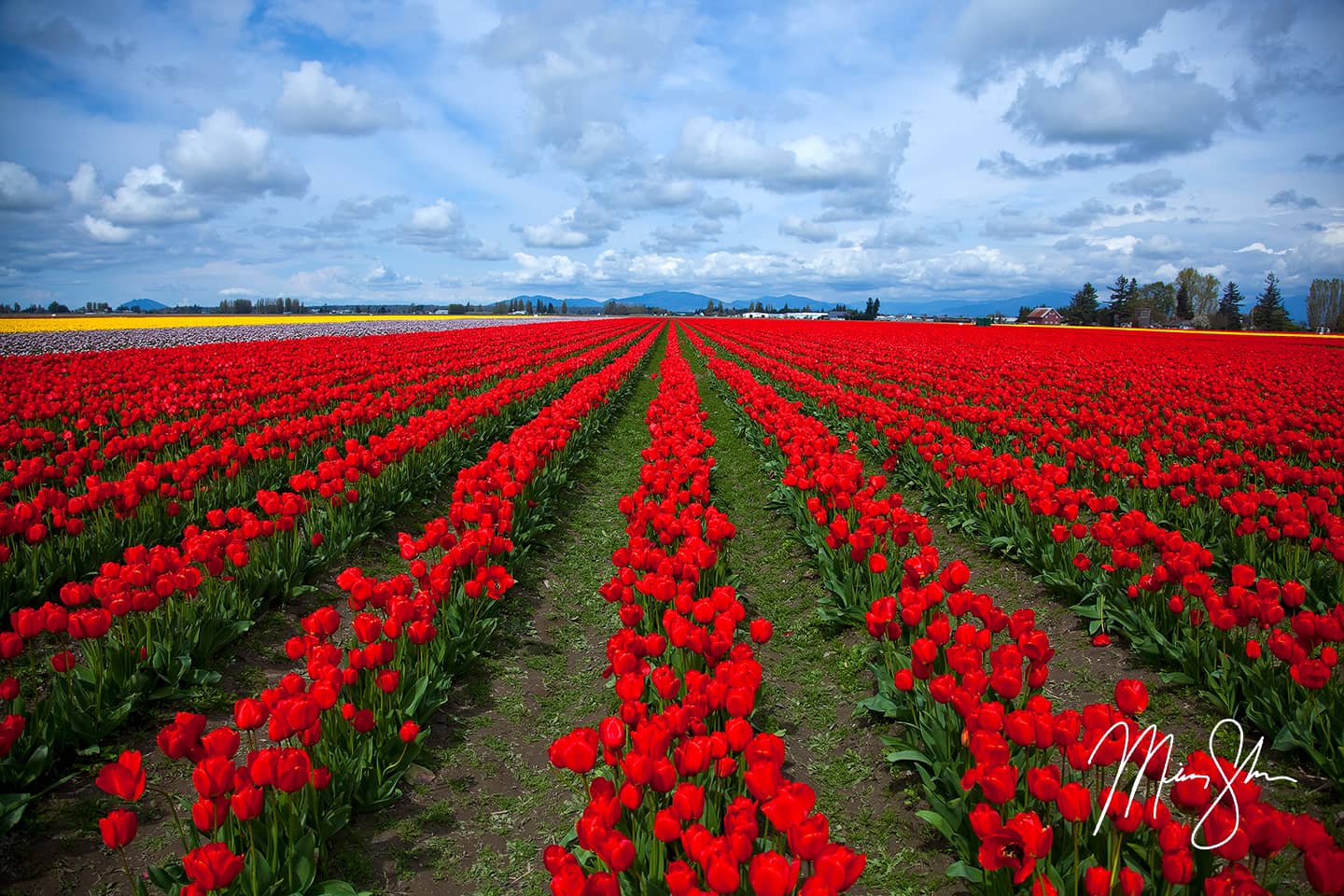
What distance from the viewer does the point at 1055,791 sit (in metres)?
2.49

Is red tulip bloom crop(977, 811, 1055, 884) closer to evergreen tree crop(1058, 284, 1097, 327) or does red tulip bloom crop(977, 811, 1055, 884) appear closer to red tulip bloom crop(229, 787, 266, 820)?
red tulip bloom crop(229, 787, 266, 820)

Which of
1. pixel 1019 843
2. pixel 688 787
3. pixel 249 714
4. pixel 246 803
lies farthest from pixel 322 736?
pixel 1019 843

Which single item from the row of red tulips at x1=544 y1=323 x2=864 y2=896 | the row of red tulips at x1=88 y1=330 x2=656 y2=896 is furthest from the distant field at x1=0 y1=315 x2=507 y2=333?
the row of red tulips at x1=544 y1=323 x2=864 y2=896

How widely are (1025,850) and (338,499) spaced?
265 inches

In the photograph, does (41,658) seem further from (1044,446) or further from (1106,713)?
(1044,446)

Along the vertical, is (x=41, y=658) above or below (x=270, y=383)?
below

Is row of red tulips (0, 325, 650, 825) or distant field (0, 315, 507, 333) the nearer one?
row of red tulips (0, 325, 650, 825)

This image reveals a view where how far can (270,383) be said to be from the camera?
15.6m

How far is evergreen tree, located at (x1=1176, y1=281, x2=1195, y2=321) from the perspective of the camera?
10262cm

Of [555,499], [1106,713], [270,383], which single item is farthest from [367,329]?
[1106,713]

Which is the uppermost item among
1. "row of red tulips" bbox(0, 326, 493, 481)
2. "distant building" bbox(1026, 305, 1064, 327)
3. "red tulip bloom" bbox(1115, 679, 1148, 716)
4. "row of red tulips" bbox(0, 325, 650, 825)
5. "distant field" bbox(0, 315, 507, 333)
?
"distant building" bbox(1026, 305, 1064, 327)

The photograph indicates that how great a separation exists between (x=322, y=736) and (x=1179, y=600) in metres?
5.19

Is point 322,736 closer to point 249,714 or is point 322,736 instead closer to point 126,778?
point 249,714

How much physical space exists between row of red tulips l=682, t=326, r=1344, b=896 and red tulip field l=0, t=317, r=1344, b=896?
0.06ft
